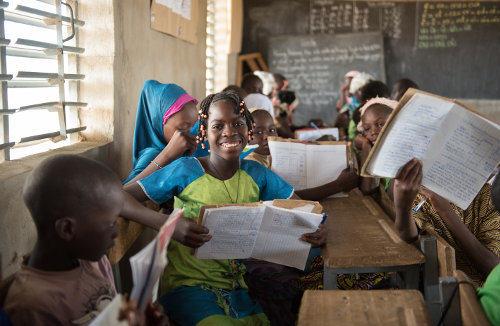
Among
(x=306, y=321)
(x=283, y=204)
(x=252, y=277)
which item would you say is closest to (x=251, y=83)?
(x=252, y=277)

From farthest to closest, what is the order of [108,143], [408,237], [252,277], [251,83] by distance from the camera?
1. [251,83]
2. [108,143]
3. [252,277]
4. [408,237]

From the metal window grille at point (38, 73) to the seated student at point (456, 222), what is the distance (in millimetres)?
1317

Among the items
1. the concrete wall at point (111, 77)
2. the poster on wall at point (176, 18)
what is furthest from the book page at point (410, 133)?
the poster on wall at point (176, 18)

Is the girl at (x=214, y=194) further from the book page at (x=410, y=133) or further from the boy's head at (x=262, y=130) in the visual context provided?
the boy's head at (x=262, y=130)

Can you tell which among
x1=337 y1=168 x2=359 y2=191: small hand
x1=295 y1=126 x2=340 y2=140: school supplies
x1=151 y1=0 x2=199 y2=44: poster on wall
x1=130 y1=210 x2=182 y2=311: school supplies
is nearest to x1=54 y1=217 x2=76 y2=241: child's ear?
x1=130 y1=210 x2=182 y2=311: school supplies

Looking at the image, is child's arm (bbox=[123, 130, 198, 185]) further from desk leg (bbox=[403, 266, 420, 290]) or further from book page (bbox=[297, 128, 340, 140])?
book page (bbox=[297, 128, 340, 140])

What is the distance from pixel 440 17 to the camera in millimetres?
7645

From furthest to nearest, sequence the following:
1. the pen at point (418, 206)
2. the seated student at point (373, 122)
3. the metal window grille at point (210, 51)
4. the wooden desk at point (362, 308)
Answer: the metal window grille at point (210, 51) → the seated student at point (373, 122) → the pen at point (418, 206) → the wooden desk at point (362, 308)

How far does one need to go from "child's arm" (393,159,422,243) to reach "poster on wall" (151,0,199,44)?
2.04 meters

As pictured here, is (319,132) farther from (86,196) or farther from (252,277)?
(86,196)

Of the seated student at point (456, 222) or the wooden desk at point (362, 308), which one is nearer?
the wooden desk at point (362, 308)

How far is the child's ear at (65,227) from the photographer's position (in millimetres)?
1163

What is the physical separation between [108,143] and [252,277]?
954 millimetres

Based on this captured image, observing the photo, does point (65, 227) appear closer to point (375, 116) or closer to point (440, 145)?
point (440, 145)
